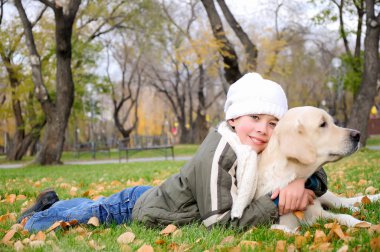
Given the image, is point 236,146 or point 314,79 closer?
point 236,146

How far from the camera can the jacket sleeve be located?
12.7ft

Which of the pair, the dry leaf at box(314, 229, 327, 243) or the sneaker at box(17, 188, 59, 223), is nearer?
the dry leaf at box(314, 229, 327, 243)

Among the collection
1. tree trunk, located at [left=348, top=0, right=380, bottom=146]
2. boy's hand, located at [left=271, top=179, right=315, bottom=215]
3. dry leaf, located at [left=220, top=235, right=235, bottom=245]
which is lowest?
dry leaf, located at [left=220, top=235, right=235, bottom=245]

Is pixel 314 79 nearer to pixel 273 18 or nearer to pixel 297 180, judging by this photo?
pixel 273 18

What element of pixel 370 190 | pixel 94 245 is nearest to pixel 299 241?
pixel 94 245

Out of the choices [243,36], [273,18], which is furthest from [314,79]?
[243,36]

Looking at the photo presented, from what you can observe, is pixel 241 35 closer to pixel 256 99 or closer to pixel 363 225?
pixel 256 99

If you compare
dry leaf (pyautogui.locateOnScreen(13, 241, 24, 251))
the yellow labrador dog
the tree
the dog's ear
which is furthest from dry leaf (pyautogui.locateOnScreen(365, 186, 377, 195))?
the tree

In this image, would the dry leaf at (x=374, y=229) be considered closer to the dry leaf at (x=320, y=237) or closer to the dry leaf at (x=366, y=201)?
the dry leaf at (x=320, y=237)

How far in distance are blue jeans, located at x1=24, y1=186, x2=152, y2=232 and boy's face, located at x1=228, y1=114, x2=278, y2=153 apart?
139 centimetres

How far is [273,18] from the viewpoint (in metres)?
32.6

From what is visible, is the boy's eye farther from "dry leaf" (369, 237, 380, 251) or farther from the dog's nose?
"dry leaf" (369, 237, 380, 251)

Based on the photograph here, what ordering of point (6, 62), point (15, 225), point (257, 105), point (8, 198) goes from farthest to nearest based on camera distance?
point (6, 62)
point (8, 198)
point (15, 225)
point (257, 105)

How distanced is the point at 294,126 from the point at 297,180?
46 centimetres
